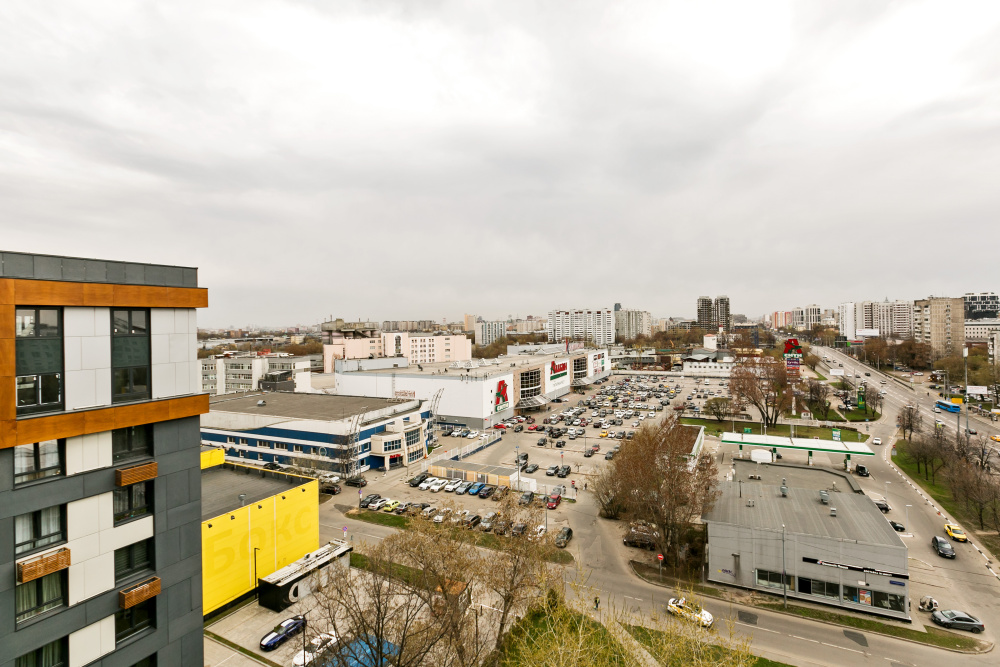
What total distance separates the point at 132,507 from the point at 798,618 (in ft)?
67.7

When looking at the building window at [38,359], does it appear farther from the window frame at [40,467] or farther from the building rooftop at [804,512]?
the building rooftop at [804,512]

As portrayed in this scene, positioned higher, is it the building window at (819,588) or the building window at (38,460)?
the building window at (38,460)

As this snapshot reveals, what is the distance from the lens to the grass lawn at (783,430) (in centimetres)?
4209

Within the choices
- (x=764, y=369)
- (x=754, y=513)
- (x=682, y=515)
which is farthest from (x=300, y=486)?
(x=764, y=369)

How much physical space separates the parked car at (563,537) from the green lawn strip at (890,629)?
812cm

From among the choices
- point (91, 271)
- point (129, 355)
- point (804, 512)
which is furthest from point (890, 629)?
point (91, 271)

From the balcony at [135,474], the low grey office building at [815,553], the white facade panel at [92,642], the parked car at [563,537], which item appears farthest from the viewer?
the parked car at [563,537]

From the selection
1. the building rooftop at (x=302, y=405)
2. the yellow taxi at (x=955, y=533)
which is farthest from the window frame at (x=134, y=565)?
the yellow taxi at (x=955, y=533)

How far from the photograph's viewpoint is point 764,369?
54.5m

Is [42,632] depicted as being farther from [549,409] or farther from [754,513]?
[549,409]

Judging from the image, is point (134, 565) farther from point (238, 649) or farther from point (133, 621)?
point (238, 649)

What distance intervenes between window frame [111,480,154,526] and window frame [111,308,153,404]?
1638mm

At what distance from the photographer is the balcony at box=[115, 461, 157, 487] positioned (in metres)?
8.04

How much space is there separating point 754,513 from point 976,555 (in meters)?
A: 11.0
